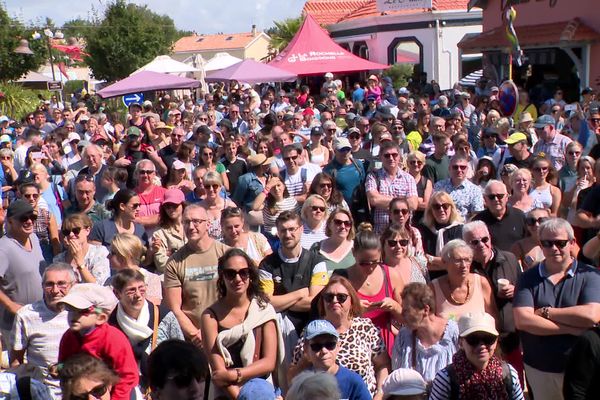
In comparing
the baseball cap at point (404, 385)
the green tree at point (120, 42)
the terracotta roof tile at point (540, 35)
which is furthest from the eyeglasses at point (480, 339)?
the green tree at point (120, 42)

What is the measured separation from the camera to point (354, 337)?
513 cm

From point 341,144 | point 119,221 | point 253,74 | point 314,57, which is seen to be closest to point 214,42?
point 314,57

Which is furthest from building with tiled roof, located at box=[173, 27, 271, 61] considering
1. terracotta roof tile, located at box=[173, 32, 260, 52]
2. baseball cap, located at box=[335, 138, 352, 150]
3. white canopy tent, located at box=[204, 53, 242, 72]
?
baseball cap, located at box=[335, 138, 352, 150]

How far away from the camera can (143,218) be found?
7.78m

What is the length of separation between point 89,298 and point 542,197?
188 inches

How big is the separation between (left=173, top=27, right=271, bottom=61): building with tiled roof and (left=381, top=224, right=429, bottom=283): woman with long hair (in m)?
79.8

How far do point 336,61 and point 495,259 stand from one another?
17.8 metres

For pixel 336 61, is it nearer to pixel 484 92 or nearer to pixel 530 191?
pixel 484 92

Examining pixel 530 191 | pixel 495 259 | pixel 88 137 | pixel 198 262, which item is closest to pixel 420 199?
pixel 530 191

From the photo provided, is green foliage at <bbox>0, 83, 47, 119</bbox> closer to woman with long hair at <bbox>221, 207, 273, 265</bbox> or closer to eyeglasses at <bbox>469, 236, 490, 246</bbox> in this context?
woman with long hair at <bbox>221, 207, 273, 265</bbox>

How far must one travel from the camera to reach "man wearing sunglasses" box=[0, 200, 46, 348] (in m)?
6.36

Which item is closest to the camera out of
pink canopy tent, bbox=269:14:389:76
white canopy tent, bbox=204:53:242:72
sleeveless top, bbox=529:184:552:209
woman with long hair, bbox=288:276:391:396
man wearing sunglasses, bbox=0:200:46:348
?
woman with long hair, bbox=288:276:391:396

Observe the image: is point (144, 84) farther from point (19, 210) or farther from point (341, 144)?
point (19, 210)

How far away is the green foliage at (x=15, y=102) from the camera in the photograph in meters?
26.6
